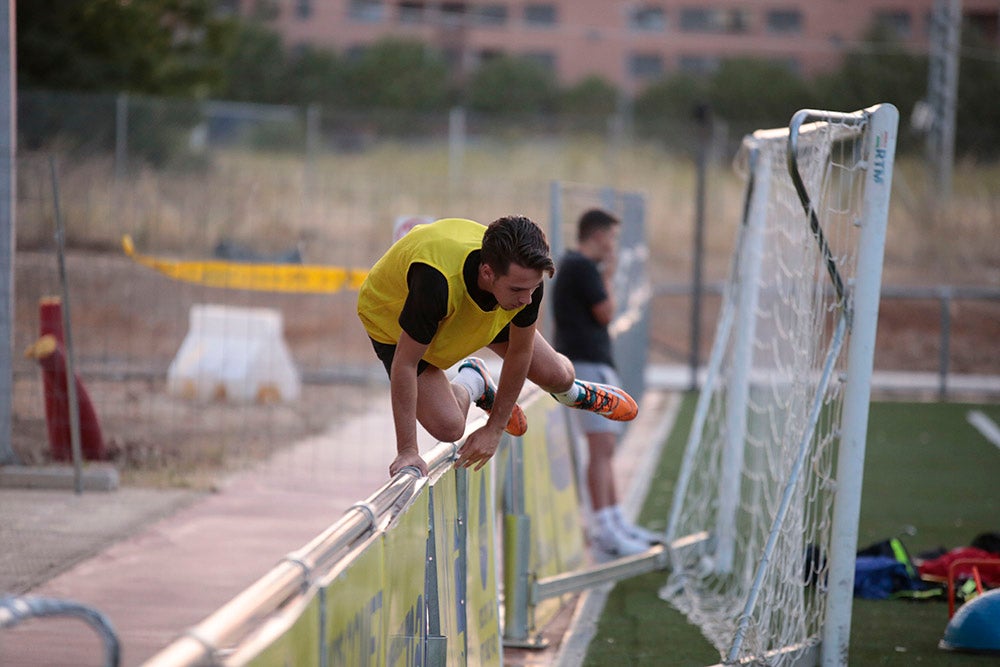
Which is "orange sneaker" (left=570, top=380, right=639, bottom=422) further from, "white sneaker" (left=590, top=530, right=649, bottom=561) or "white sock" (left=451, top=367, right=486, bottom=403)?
"white sneaker" (left=590, top=530, right=649, bottom=561)

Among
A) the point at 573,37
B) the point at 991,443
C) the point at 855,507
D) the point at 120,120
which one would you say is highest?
the point at 573,37

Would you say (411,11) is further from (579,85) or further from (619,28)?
(579,85)

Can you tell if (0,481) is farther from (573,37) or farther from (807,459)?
(573,37)

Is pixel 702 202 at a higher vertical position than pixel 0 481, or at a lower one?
higher

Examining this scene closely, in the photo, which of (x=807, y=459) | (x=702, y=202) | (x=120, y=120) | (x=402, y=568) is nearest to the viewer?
(x=402, y=568)

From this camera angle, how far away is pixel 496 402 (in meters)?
4.93

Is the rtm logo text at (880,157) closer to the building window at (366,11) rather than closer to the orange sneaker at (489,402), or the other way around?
the orange sneaker at (489,402)

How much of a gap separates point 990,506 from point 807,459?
4.85m

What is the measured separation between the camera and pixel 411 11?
63.8 meters

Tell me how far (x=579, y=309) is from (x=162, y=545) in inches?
121

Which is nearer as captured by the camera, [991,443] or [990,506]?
[990,506]

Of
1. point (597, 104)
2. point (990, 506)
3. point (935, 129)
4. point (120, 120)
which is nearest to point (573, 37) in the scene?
point (597, 104)

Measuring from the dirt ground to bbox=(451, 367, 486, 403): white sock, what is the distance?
469cm

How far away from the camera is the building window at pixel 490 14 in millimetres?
61906
